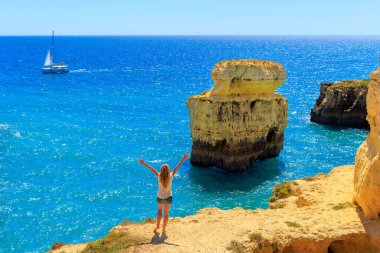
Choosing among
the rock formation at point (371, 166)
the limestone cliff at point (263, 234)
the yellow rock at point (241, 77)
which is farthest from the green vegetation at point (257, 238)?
the yellow rock at point (241, 77)

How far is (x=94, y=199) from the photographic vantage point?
3234 centimetres

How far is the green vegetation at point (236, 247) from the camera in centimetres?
1502

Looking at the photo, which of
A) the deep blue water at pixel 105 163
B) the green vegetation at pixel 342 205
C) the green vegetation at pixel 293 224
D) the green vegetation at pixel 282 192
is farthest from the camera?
the deep blue water at pixel 105 163

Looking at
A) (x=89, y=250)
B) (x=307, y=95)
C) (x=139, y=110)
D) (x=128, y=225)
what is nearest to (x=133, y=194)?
(x=128, y=225)

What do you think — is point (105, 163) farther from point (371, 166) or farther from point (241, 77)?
point (371, 166)

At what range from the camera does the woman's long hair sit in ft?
48.8

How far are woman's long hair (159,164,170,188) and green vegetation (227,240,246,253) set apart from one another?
2.99 meters

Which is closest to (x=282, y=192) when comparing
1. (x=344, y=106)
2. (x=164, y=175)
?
(x=164, y=175)

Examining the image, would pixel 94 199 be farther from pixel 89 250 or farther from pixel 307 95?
pixel 307 95

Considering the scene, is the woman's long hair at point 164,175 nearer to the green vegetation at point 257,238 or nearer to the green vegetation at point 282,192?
the green vegetation at point 257,238

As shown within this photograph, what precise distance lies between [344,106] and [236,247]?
152 feet

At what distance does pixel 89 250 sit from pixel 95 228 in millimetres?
12558

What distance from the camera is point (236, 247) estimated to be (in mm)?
15141

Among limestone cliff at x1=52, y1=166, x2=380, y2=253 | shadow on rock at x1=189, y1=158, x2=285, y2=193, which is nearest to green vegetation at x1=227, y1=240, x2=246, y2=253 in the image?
limestone cliff at x1=52, y1=166, x2=380, y2=253
